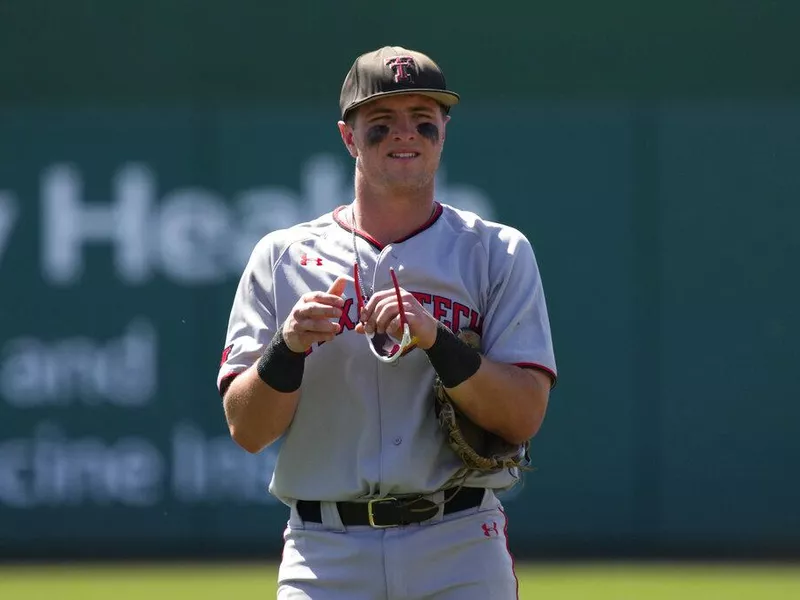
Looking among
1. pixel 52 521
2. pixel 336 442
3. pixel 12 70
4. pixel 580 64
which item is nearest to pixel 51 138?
pixel 12 70

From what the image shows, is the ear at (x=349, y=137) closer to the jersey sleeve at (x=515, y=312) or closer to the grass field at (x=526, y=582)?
the jersey sleeve at (x=515, y=312)

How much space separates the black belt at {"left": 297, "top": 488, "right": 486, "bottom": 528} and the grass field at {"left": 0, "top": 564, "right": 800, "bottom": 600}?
404 centimetres

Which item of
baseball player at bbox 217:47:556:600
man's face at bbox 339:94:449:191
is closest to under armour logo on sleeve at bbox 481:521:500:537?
baseball player at bbox 217:47:556:600

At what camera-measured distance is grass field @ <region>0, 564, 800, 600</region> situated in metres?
7.61

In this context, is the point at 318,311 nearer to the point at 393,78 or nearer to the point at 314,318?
the point at 314,318

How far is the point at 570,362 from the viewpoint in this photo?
9125 millimetres

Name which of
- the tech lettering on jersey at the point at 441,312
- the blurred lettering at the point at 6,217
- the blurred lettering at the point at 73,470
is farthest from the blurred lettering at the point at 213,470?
the tech lettering on jersey at the point at 441,312

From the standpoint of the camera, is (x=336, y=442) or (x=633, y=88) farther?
(x=633, y=88)

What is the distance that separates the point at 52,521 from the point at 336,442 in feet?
19.7

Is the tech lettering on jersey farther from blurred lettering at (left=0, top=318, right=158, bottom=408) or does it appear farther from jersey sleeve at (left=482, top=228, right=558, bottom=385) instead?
blurred lettering at (left=0, top=318, right=158, bottom=408)

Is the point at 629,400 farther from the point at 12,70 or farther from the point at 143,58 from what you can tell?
the point at 12,70

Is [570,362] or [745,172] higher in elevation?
[745,172]

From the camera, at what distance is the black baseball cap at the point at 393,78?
3.50 meters

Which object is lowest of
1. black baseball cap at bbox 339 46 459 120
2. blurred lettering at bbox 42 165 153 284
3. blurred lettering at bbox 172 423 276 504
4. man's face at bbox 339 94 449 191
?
blurred lettering at bbox 172 423 276 504
